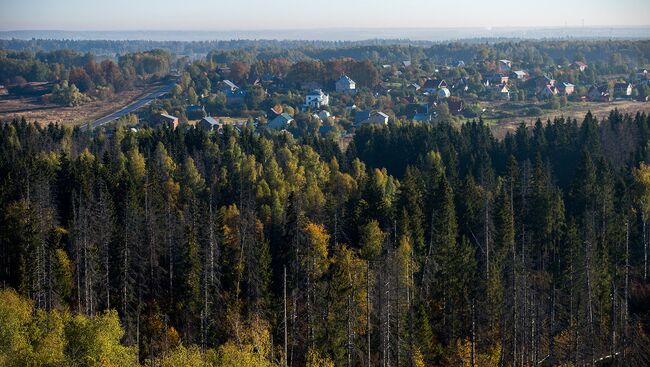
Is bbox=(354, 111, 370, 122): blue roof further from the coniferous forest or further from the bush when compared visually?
the coniferous forest

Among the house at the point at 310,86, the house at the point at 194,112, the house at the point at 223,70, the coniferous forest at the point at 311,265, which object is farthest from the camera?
the house at the point at 223,70

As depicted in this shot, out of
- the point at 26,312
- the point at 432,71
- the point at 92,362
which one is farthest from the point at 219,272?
the point at 432,71

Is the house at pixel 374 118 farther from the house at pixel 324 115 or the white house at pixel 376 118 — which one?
the house at pixel 324 115

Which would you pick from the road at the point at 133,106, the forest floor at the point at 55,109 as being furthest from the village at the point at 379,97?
the forest floor at the point at 55,109

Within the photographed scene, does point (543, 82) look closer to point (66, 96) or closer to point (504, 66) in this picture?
point (504, 66)

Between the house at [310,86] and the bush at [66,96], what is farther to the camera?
the house at [310,86]

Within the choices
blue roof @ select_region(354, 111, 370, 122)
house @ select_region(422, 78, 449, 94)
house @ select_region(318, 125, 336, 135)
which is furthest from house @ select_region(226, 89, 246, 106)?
house @ select_region(422, 78, 449, 94)
